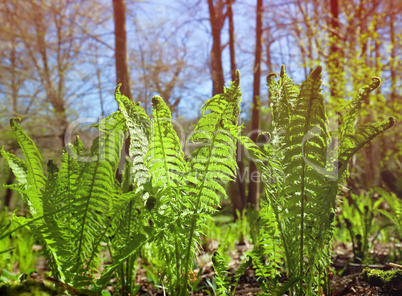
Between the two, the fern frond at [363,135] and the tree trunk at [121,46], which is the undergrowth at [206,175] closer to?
the fern frond at [363,135]

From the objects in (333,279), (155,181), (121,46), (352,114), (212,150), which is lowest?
(333,279)

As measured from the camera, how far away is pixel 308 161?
0.93 m

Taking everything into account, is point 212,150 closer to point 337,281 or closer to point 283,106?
point 283,106

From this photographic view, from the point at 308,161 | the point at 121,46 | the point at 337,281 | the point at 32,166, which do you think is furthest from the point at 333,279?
the point at 121,46

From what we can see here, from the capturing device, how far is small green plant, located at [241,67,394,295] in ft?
2.88

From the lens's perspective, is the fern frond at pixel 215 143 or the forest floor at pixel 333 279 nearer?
the fern frond at pixel 215 143

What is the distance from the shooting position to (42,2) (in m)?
7.29

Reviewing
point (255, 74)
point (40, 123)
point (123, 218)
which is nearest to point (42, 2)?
point (40, 123)

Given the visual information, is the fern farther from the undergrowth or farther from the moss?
the moss

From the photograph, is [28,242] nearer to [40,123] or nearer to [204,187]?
[204,187]

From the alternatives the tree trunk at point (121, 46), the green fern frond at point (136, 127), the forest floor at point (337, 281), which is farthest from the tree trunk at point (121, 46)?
the green fern frond at point (136, 127)

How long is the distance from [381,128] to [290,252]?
20.4 inches

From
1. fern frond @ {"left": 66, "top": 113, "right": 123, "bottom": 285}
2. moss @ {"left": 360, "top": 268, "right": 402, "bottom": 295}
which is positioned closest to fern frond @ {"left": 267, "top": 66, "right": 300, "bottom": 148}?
fern frond @ {"left": 66, "top": 113, "right": 123, "bottom": 285}

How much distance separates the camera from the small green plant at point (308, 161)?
88 cm
